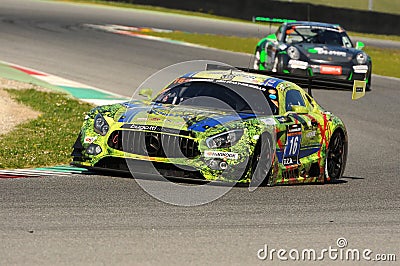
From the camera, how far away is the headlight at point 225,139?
853 centimetres

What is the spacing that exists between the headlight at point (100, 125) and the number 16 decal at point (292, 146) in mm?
1667

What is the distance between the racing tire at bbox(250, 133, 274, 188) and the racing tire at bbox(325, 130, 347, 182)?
4.41 feet

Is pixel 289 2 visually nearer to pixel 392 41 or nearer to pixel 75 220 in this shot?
pixel 392 41

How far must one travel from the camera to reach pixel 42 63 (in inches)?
767

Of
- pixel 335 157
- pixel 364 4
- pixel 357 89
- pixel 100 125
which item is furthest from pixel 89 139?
pixel 364 4

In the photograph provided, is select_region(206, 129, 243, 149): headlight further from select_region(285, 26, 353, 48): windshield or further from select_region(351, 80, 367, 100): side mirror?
select_region(285, 26, 353, 48): windshield

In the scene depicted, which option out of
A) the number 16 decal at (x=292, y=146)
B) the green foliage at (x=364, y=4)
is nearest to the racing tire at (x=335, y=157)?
the number 16 decal at (x=292, y=146)

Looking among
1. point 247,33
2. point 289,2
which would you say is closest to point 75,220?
point 247,33

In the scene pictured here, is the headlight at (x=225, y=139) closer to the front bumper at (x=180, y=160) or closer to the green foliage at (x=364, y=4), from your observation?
the front bumper at (x=180, y=160)

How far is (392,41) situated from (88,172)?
89.3ft

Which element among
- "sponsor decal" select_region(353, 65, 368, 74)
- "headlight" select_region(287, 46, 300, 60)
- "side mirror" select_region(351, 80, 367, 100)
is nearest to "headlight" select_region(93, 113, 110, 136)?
"side mirror" select_region(351, 80, 367, 100)

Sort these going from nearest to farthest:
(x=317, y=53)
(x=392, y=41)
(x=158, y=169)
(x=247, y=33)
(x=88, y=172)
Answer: (x=158, y=169) → (x=88, y=172) → (x=317, y=53) → (x=247, y=33) → (x=392, y=41)

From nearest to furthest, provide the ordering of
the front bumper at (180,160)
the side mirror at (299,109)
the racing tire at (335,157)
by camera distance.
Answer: the front bumper at (180,160)
the side mirror at (299,109)
the racing tire at (335,157)

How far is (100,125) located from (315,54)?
10.7 metres
